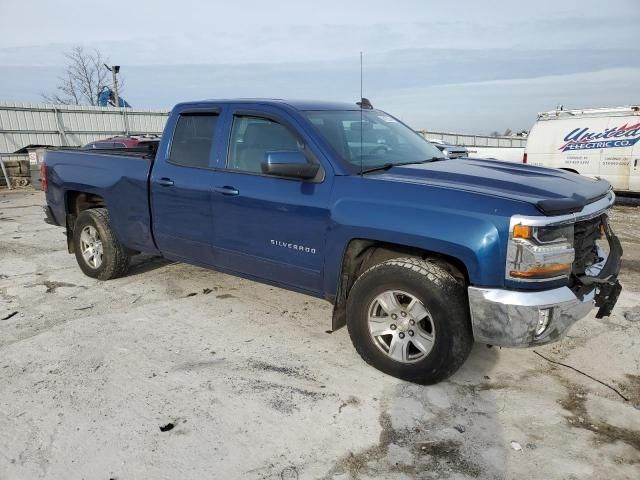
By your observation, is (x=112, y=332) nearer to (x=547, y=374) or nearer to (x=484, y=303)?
(x=484, y=303)

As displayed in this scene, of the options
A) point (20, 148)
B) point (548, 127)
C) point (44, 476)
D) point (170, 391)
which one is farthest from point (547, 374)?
point (20, 148)

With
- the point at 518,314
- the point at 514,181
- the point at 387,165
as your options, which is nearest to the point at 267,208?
the point at 387,165

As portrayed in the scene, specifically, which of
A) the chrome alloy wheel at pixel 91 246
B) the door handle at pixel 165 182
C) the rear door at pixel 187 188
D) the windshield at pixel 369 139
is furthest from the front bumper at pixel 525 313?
the chrome alloy wheel at pixel 91 246

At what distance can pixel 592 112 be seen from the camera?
35.5 feet

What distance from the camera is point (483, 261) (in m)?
2.80

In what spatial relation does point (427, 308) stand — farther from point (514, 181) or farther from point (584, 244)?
point (584, 244)

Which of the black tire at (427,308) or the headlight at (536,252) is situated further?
the black tire at (427,308)

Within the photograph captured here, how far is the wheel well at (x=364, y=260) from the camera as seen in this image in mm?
3244

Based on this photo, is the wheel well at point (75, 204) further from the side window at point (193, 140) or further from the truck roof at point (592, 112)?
the truck roof at point (592, 112)

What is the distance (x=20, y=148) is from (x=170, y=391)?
19605mm

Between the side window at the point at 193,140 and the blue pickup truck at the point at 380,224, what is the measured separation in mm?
13

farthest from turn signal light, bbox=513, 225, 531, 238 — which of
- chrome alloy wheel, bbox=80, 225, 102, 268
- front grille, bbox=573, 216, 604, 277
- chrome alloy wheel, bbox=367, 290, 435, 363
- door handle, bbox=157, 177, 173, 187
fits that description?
chrome alloy wheel, bbox=80, 225, 102, 268

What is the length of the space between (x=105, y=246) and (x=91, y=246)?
34 cm

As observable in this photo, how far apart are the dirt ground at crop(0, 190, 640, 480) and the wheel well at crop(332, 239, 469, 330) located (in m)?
0.44
